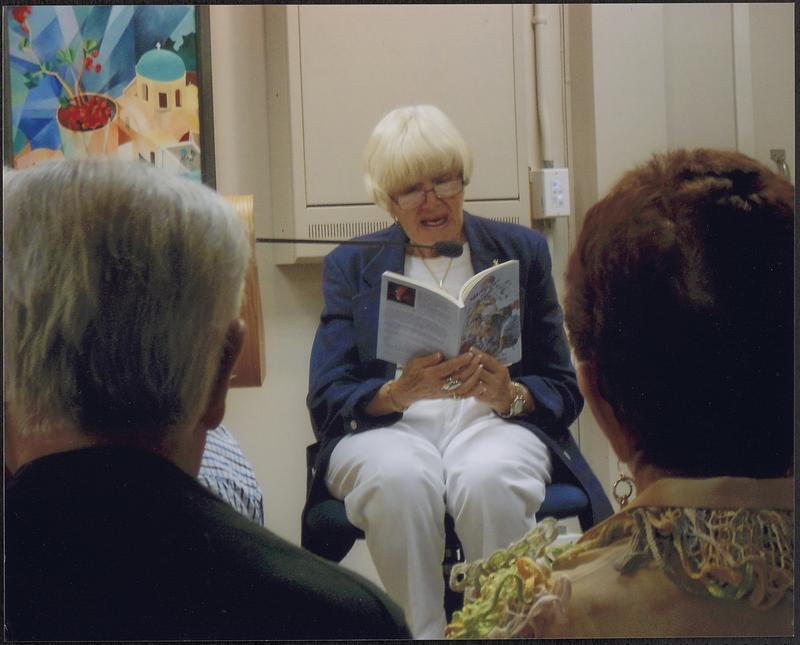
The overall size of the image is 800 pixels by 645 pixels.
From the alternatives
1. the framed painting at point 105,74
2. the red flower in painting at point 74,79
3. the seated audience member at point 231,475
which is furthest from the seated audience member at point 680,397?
the red flower in painting at point 74,79

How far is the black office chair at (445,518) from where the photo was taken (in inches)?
70.8

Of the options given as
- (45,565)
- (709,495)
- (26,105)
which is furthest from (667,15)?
(45,565)

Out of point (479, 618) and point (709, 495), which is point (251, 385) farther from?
point (709, 495)

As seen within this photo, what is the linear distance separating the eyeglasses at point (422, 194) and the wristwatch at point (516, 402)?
39 centimetres

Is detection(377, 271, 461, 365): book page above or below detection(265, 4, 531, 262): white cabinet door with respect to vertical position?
below

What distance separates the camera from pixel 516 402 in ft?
6.02

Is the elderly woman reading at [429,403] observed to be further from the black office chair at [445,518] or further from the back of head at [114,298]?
the back of head at [114,298]

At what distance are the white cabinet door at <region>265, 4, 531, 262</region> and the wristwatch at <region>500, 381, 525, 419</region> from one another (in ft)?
1.08

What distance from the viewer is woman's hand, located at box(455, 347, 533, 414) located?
1785 mm

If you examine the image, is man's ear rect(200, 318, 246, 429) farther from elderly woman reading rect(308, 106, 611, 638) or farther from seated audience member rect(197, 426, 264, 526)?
elderly woman reading rect(308, 106, 611, 638)

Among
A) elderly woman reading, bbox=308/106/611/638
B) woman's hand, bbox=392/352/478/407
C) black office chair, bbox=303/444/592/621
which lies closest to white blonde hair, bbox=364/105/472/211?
elderly woman reading, bbox=308/106/611/638

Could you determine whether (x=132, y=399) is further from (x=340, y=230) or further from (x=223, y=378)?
(x=340, y=230)

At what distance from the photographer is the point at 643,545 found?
1390 mm

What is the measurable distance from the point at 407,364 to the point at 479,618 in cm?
48
